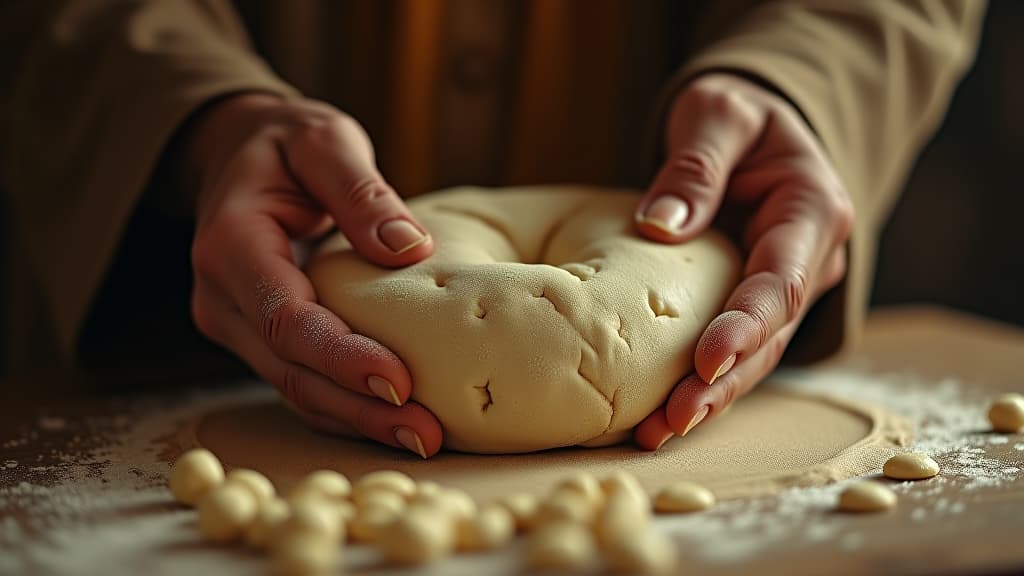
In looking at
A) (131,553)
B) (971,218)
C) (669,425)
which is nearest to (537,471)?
(669,425)

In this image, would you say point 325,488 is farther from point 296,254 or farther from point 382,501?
point 296,254

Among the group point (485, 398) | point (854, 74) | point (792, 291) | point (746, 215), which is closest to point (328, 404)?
point (485, 398)

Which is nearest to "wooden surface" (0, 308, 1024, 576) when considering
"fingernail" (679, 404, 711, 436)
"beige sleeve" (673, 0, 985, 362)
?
"fingernail" (679, 404, 711, 436)

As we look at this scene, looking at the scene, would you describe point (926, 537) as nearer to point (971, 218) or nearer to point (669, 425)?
point (669, 425)

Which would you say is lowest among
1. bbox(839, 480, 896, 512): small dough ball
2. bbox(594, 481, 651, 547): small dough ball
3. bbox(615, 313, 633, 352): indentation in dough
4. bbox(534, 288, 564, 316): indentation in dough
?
bbox(839, 480, 896, 512): small dough ball

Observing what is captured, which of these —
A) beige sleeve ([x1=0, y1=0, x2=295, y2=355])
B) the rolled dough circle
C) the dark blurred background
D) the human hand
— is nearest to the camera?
the rolled dough circle

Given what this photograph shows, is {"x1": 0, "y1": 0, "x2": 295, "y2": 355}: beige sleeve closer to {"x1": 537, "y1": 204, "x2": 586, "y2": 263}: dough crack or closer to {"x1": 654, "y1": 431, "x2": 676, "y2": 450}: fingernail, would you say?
{"x1": 537, "y1": 204, "x2": 586, "y2": 263}: dough crack

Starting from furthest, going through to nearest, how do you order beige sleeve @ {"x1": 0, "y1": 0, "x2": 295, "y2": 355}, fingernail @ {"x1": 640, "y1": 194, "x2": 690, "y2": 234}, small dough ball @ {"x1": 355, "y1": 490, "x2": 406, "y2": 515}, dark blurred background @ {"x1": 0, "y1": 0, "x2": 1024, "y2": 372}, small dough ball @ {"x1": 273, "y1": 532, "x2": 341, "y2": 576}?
dark blurred background @ {"x1": 0, "y1": 0, "x2": 1024, "y2": 372}
beige sleeve @ {"x1": 0, "y1": 0, "x2": 295, "y2": 355}
fingernail @ {"x1": 640, "y1": 194, "x2": 690, "y2": 234}
small dough ball @ {"x1": 355, "y1": 490, "x2": 406, "y2": 515}
small dough ball @ {"x1": 273, "y1": 532, "x2": 341, "y2": 576}
